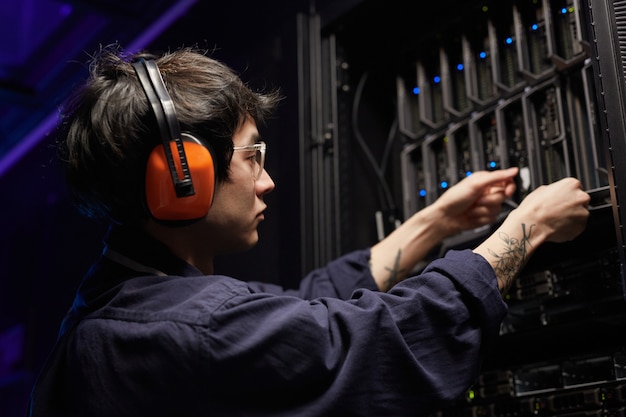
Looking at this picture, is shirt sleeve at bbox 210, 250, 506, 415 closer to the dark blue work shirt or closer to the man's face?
the dark blue work shirt

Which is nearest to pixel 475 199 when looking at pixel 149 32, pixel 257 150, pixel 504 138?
pixel 504 138

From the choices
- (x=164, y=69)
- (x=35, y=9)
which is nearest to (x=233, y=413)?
(x=164, y=69)

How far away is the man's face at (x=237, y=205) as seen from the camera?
120cm

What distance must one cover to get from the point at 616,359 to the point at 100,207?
2.59 feet

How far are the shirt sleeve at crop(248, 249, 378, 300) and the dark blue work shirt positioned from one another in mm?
387

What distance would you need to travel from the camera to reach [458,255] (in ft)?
3.55

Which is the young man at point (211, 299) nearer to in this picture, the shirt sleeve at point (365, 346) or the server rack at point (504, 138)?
the shirt sleeve at point (365, 346)

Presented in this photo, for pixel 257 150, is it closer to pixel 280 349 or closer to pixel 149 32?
pixel 280 349

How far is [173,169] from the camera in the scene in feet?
3.44

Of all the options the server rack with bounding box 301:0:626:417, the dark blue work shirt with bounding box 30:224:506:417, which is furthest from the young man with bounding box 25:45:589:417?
the server rack with bounding box 301:0:626:417

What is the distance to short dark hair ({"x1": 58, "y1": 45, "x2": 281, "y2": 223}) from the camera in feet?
3.68

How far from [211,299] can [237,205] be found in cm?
21

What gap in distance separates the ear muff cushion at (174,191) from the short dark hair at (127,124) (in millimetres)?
43

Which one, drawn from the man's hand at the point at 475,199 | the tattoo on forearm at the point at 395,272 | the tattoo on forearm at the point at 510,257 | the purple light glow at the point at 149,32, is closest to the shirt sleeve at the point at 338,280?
the tattoo on forearm at the point at 395,272
